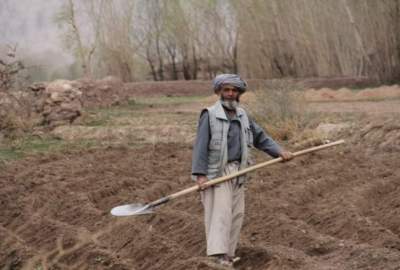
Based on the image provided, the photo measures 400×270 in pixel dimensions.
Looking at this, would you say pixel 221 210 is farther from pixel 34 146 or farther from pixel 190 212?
pixel 34 146

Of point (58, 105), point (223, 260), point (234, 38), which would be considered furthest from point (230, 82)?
point (234, 38)

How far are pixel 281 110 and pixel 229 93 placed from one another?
740cm

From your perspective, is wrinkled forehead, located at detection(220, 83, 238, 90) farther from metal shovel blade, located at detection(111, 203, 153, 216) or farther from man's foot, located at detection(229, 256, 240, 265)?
man's foot, located at detection(229, 256, 240, 265)

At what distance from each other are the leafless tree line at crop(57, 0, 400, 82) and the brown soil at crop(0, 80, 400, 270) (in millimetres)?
10371

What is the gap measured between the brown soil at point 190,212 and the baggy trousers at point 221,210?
17 cm

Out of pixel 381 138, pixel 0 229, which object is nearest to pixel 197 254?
pixel 0 229

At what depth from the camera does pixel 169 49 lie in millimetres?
31219

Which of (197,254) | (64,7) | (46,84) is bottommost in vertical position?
(197,254)

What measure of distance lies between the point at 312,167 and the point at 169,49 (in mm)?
21900

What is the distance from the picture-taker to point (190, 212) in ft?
25.7

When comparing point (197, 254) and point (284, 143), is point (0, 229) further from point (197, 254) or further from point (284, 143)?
point (284, 143)

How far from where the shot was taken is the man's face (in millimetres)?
5699

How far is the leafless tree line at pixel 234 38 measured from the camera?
21.7m

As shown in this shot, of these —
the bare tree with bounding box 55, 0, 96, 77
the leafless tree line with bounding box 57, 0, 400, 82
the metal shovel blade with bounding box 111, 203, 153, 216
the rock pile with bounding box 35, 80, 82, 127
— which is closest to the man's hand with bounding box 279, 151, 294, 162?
the metal shovel blade with bounding box 111, 203, 153, 216
